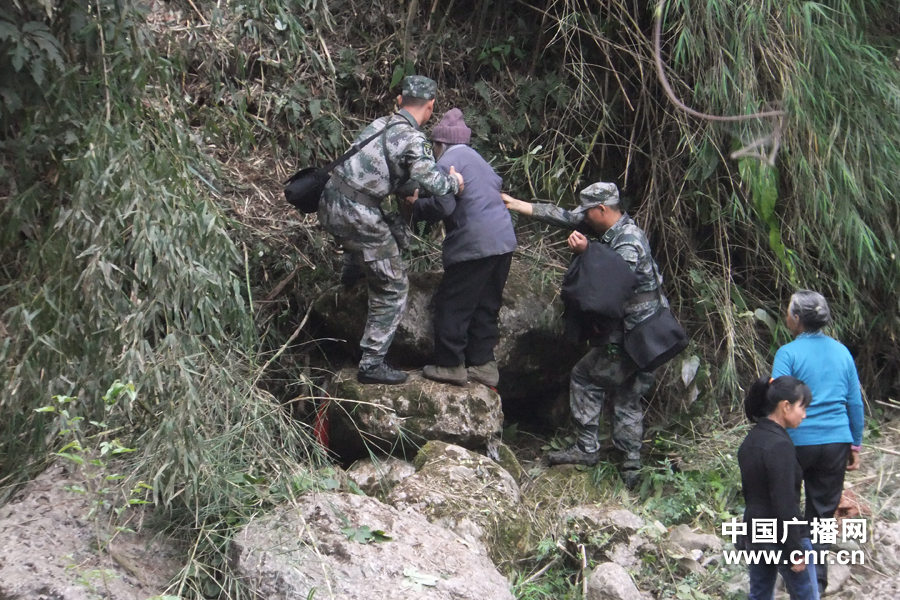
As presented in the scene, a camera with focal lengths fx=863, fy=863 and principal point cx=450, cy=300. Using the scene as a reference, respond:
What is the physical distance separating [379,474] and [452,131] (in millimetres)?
2128

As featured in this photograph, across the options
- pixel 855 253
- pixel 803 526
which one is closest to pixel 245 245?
pixel 803 526

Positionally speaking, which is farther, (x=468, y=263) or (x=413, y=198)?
(x=468, y=263)

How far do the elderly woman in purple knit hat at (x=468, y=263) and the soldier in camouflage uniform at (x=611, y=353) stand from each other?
0.34 m

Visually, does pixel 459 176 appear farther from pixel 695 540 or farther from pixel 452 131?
pixel 695 540

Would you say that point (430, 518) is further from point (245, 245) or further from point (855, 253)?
point (855, 253)

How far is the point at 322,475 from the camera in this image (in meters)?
4.29

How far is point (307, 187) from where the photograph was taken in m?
4.91

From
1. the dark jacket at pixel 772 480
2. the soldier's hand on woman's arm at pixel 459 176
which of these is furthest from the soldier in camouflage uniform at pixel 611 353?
the dark jacket at pixel 772 480

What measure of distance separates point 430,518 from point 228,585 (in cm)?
116

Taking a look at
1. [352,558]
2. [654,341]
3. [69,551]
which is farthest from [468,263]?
[69,551]

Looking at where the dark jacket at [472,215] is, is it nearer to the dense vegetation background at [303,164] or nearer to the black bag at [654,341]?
the dense vegetation background at [303,164]

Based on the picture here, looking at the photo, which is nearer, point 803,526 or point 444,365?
point 803,526

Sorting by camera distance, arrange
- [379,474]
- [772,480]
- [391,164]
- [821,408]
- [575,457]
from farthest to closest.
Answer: [575,457], [391,164], [379,474], [821,408], [772,480]

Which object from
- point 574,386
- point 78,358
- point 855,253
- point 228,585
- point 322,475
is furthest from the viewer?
point 855,253
